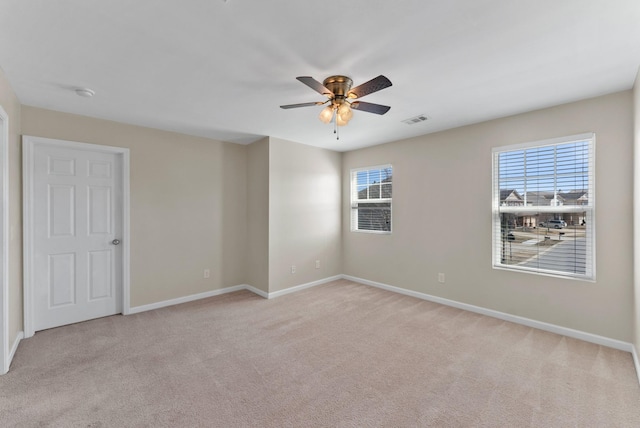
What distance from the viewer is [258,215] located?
4.68 m

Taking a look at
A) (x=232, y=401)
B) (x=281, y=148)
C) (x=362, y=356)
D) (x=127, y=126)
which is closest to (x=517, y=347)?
(x=362, y=356)

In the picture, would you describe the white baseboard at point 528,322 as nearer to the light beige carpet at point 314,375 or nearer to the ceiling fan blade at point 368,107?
the light beige carpet at point 314,375

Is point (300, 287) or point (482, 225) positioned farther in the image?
point (300, 287)

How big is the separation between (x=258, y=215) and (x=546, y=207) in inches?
151

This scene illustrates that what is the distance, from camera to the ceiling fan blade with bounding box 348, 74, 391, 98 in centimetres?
204

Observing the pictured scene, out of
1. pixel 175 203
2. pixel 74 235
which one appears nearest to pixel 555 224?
pixel 175 203

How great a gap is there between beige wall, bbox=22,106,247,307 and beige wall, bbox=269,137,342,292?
2.38 feet

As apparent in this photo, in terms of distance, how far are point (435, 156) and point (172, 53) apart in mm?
3476

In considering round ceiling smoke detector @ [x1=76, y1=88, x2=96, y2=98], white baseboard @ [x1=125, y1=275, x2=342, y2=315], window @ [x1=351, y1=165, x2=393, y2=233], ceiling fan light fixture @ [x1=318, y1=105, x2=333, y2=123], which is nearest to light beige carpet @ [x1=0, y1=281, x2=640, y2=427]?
white baseboard @ [x1=125, y1=275, x2=342, y2=315]

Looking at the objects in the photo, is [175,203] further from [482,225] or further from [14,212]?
[482,225]

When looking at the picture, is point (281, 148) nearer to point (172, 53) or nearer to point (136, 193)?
point (136, 193)

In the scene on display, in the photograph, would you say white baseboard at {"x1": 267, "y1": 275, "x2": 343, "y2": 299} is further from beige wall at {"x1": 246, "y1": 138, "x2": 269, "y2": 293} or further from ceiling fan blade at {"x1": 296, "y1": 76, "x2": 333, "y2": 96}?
ceiling fan blade at {"x1": 296, "y1": 76, "x2": 333, "y2": 96}

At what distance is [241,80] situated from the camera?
250cm

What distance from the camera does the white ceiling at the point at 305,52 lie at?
165 centimetres
